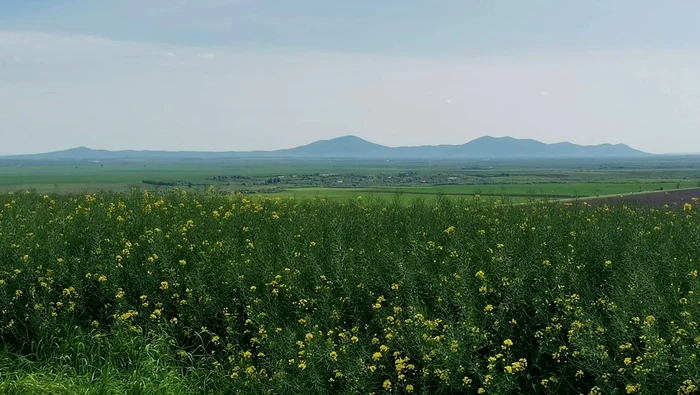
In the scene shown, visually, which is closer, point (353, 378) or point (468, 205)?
point (353, 378)

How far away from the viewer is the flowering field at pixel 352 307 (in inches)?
259

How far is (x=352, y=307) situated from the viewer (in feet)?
26.8

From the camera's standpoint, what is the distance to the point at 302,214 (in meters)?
13.8

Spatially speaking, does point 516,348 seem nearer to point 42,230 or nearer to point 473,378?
point 473,378

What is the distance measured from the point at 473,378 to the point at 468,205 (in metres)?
8.23

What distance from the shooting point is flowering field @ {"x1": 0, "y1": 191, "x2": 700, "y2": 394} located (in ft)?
21.6

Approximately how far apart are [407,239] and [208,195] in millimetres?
7847

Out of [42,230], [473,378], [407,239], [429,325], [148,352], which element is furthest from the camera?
[42,230]

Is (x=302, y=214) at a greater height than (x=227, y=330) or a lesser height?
greater

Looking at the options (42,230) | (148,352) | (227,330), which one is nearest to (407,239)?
(227,330)

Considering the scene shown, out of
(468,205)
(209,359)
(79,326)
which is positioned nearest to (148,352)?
(209,359)

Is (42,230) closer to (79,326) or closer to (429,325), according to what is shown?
(79,326)

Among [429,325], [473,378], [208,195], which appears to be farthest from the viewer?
[208,195]

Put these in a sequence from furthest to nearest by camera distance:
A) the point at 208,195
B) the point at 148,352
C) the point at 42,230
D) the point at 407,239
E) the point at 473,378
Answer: the point at 208,195 < the point at 42,230 < the point at 407,239 < the point at 148,352 < the point at 473,378
